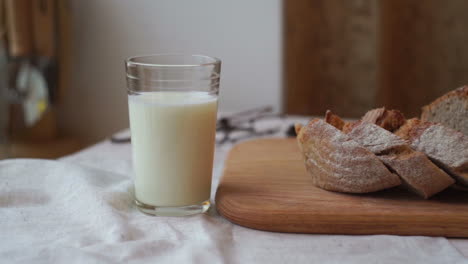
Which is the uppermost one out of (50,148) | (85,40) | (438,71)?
(85,40)

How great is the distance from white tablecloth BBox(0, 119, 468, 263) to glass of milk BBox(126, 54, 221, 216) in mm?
39

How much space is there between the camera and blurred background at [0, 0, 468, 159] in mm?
2498

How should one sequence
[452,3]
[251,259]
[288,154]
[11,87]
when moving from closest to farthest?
[251,259], [288,154], [11,87], [452,3]

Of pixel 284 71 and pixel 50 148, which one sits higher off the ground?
pixel 284 71

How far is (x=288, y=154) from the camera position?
1.27m

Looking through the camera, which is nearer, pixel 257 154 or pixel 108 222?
pixel 108 222

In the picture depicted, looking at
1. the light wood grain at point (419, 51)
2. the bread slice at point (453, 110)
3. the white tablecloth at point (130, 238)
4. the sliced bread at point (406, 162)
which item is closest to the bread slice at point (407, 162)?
the sliced bread at point (406, 162)

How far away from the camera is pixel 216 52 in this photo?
2.76 meters

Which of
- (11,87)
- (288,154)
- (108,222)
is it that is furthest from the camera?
(11,87)

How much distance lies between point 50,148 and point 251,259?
207cm

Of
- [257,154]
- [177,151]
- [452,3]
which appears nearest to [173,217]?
[177,151]

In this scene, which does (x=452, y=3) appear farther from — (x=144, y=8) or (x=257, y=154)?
(x=257, y=154)

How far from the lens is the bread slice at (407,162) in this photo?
90 cm

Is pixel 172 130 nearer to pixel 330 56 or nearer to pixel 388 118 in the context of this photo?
pixel 388 118
